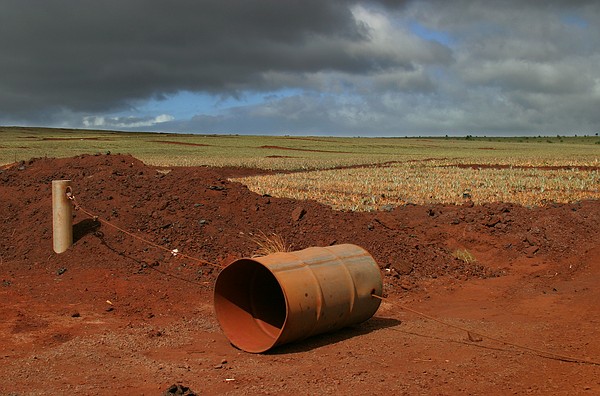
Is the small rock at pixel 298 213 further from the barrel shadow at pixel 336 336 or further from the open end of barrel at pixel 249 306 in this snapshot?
the barrel shadow at pixel 336 336

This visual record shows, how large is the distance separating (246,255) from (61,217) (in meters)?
2.77

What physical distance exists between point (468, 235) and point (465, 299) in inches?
126

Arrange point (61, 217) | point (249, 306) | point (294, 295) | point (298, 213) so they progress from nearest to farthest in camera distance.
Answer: point (294, 295) < point (249, 306) < point (61, 217) < point (298, 213)

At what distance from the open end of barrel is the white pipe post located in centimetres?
323

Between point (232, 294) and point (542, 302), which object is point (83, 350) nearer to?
point (232, 294)

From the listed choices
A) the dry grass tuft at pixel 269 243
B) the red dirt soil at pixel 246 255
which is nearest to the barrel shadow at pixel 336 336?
the red dirt soil at pixel 246 255

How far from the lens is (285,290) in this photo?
21.2 ft

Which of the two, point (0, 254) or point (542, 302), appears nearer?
point (542, 302)

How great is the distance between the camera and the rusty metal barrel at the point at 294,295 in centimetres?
661

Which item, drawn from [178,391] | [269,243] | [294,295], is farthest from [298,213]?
[178,391]

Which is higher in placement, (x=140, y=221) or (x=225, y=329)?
(x=140, y=221)

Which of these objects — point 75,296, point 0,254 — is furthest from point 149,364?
point 0,254

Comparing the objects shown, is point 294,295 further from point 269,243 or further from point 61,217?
point 61,217

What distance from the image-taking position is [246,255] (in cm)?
1012
